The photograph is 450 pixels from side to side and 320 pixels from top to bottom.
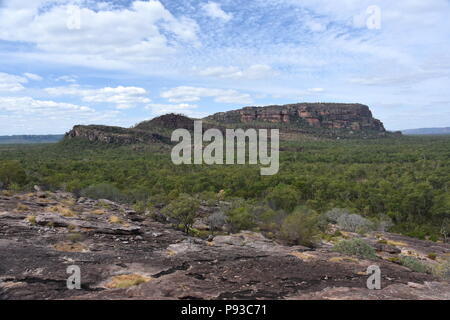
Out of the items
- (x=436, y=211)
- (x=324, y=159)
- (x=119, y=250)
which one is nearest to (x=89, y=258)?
(x=119, y=250)

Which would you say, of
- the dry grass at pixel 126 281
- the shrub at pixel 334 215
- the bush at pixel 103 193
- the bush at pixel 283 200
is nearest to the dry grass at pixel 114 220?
the dry grass at pixel 126 281

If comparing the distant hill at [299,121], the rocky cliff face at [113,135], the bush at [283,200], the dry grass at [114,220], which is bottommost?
the bush at [283,200]

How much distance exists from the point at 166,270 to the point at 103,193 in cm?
2439

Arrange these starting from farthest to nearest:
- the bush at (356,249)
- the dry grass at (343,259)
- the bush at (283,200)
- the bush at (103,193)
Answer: the bush at (283,200)
the bush at (103,193)
the bush at (356,249)
the dry grass at (343,259)

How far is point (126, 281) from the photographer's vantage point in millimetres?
7527

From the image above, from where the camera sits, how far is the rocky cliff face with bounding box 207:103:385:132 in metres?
165

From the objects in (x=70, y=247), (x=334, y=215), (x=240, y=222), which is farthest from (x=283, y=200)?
(x=70, y=247)

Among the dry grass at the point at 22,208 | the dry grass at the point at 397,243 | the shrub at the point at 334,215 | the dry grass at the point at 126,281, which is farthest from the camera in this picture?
the shrub at the point at 334,215

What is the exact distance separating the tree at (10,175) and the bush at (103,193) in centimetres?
680

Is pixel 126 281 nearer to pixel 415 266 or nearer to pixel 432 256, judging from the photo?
pixel 415 266

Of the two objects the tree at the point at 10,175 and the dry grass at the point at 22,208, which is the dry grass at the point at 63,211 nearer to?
the dry grass at the point at 22,208

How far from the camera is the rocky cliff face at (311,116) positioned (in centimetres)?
16475
